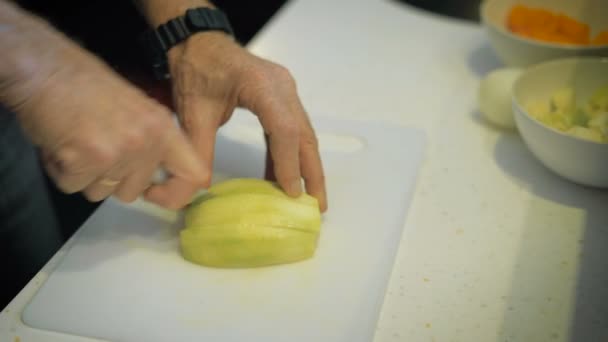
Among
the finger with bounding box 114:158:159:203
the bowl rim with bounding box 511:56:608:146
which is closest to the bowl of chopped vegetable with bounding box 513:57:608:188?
the bowl rim with bounding box 511:56:608:146

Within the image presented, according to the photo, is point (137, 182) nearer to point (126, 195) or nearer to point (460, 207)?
point (126, 195)

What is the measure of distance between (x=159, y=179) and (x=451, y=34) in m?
0.93

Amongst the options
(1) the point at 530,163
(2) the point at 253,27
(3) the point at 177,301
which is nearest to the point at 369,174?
(1) the point at 530,163

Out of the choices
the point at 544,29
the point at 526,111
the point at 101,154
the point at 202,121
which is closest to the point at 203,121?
the point at 202,121

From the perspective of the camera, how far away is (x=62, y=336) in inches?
31.5

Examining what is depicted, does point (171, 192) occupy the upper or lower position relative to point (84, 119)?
lower

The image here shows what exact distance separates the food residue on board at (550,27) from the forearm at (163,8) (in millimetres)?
736

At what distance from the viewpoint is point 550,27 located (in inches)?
50.2

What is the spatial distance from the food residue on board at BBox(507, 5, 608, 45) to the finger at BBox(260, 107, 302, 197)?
69 cm

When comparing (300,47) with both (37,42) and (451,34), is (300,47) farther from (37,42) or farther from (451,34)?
(37,42)

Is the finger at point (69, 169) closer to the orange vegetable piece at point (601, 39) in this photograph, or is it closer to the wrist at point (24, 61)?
the wrist at point (24, 61)

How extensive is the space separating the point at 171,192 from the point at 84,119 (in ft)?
0.59

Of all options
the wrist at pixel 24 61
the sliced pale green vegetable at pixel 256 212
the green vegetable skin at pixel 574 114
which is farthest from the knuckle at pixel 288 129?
the green vegetable skin at pixel 574 114

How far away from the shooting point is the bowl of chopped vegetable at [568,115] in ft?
3.05
